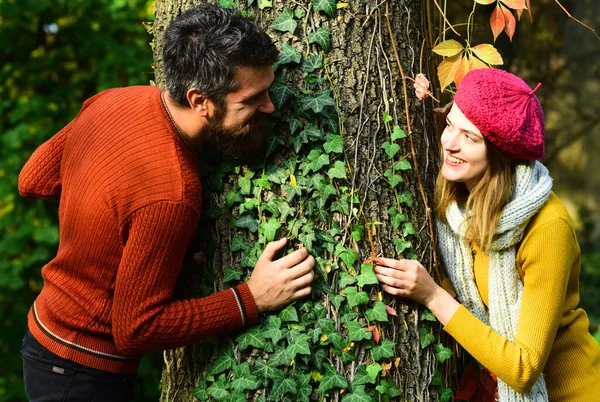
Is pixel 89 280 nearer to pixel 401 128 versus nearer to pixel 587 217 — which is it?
pixel 401 128

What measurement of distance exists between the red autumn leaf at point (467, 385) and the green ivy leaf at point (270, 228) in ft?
3.33

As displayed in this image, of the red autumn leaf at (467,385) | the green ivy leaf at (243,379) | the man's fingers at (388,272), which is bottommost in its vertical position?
the red autumn leaf at (467,385)

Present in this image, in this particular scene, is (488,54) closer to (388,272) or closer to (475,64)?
(475,64)

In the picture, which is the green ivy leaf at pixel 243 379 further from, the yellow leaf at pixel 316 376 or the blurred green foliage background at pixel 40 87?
the blurred green foliage background at pixel 40 87

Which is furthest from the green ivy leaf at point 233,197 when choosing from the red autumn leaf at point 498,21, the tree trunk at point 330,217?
the red autumn leaf at point 498,21

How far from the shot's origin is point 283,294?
240cm

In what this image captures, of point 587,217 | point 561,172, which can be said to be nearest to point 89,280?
point 587,217

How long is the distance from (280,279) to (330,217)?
299 mm

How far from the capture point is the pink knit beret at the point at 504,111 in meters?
2.38

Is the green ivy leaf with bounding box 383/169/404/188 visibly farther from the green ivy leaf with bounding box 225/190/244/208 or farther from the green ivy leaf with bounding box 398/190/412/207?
the green ivy leaf with bounding box 225/190/244/208

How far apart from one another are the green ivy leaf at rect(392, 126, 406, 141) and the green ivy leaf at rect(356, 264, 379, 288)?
1.60 ft

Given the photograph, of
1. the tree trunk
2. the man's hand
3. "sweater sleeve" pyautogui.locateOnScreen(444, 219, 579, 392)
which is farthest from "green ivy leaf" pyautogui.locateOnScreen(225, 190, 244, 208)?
"sweater sleeve" pyautogui.locateOnScreen(444, 219, 579, 392)

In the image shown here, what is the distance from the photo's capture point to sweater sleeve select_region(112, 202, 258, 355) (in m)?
2.20

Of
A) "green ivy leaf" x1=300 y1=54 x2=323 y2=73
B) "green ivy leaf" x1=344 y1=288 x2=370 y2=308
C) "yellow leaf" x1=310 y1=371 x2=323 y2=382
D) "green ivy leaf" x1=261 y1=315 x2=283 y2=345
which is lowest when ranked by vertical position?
"yellow leaf" x1=310 y1=371 x2=323 y2=382
